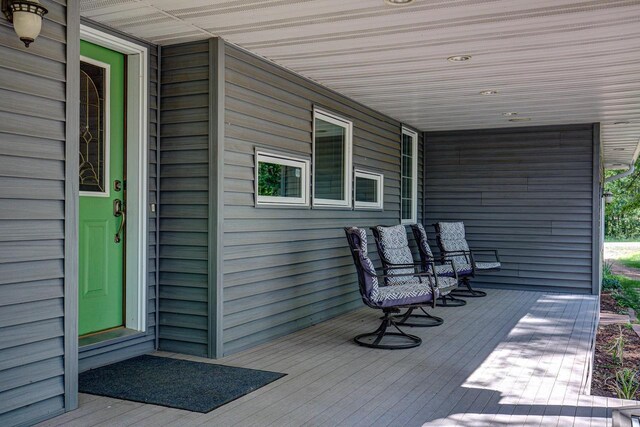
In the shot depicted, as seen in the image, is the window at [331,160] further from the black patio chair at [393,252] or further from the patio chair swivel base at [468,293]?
the patio chair swivel base at [468,293]

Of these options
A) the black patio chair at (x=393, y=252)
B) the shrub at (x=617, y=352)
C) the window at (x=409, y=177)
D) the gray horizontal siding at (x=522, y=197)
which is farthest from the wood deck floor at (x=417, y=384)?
the window at (x=409, y=177)

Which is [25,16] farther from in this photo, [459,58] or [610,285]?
[610,285]

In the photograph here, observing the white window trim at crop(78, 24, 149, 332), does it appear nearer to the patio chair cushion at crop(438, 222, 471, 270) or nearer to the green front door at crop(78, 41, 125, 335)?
the green front door at crop(78, 41, 125, 335)

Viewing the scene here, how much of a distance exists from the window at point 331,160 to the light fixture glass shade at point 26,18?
3191 millimetres

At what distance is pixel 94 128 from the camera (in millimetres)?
4137

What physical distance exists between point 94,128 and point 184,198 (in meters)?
0.79

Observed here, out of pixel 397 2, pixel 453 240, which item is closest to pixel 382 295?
pixel 397 2

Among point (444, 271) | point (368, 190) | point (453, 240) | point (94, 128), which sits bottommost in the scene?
point (444, 271)

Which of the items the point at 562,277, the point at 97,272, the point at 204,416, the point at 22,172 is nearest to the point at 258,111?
the point at 97,272

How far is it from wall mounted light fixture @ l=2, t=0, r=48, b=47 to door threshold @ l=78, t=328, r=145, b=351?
1.99m

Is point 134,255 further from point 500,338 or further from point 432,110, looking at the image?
point 432,110

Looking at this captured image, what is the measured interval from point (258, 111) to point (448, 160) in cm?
471

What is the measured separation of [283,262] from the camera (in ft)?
17.1

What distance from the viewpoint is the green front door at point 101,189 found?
4043mm
